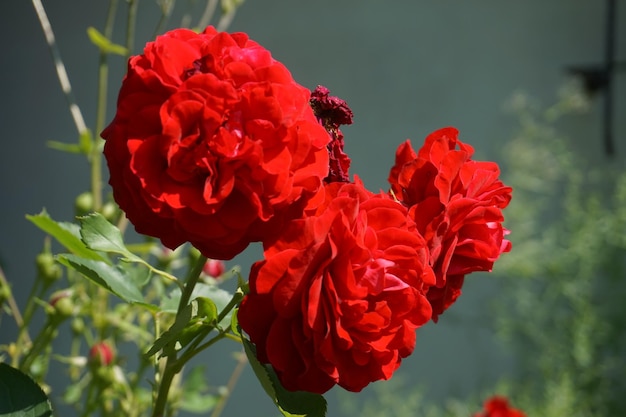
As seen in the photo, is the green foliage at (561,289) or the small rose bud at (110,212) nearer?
the small rose bud at (110,212)

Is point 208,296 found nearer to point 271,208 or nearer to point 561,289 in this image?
point 271,208

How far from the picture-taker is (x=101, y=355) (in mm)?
720

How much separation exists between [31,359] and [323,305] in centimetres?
32

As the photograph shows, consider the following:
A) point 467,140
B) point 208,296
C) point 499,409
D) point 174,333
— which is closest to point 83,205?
point 208,296

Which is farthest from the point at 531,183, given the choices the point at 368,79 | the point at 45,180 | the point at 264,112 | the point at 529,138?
the point at 264,112

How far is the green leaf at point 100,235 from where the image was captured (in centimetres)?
48

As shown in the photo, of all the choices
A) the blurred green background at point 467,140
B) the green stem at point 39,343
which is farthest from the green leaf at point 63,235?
the blurred green background at point 467,140

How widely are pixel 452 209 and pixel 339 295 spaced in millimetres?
100

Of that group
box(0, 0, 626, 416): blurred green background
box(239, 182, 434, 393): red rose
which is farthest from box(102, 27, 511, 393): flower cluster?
box(0, 0, 626, 416): blurred green background

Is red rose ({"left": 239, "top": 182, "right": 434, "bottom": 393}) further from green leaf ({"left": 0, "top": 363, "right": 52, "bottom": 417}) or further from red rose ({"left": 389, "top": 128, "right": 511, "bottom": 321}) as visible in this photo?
green leaf ({"left": 0, "top": 363, "right": 52, "bottom": 417})

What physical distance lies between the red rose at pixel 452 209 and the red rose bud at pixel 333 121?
0.05m

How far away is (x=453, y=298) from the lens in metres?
0.48

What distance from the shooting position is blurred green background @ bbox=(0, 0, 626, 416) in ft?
5.96

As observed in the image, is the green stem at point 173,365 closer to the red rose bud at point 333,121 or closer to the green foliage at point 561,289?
the red rose bud at point 333,121
